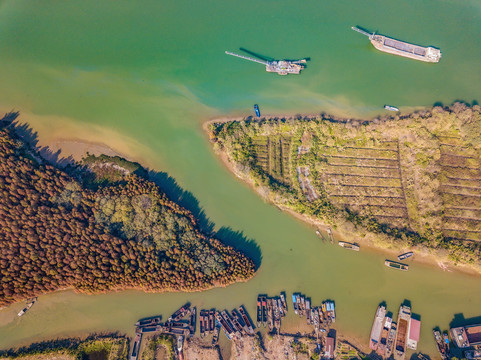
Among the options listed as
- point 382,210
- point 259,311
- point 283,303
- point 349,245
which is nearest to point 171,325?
point 259,311

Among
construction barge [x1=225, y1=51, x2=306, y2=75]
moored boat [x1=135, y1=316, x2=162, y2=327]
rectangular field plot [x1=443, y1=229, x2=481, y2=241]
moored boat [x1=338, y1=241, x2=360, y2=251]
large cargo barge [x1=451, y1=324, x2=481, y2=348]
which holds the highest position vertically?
construction barge [x1=225, y1=51, x2=306, y2=75]

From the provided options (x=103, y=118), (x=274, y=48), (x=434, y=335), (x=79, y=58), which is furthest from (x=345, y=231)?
(x=79, y=58)

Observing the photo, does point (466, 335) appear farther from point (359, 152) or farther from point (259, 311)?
point (359, 152)

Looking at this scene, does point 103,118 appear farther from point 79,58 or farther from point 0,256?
point 0,256

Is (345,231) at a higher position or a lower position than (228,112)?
lower

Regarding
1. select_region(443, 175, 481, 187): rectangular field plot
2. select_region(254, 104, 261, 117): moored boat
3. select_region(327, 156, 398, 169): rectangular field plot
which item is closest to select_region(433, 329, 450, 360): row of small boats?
select_region(443, 175, 481, 187): rectangular field plot

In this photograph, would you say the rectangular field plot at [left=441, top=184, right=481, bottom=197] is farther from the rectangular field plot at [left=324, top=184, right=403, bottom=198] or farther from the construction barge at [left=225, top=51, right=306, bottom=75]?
the construction barge at [left=225, top=51, right=306, bottom=75]

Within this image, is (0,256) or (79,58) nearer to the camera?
(0,256)
